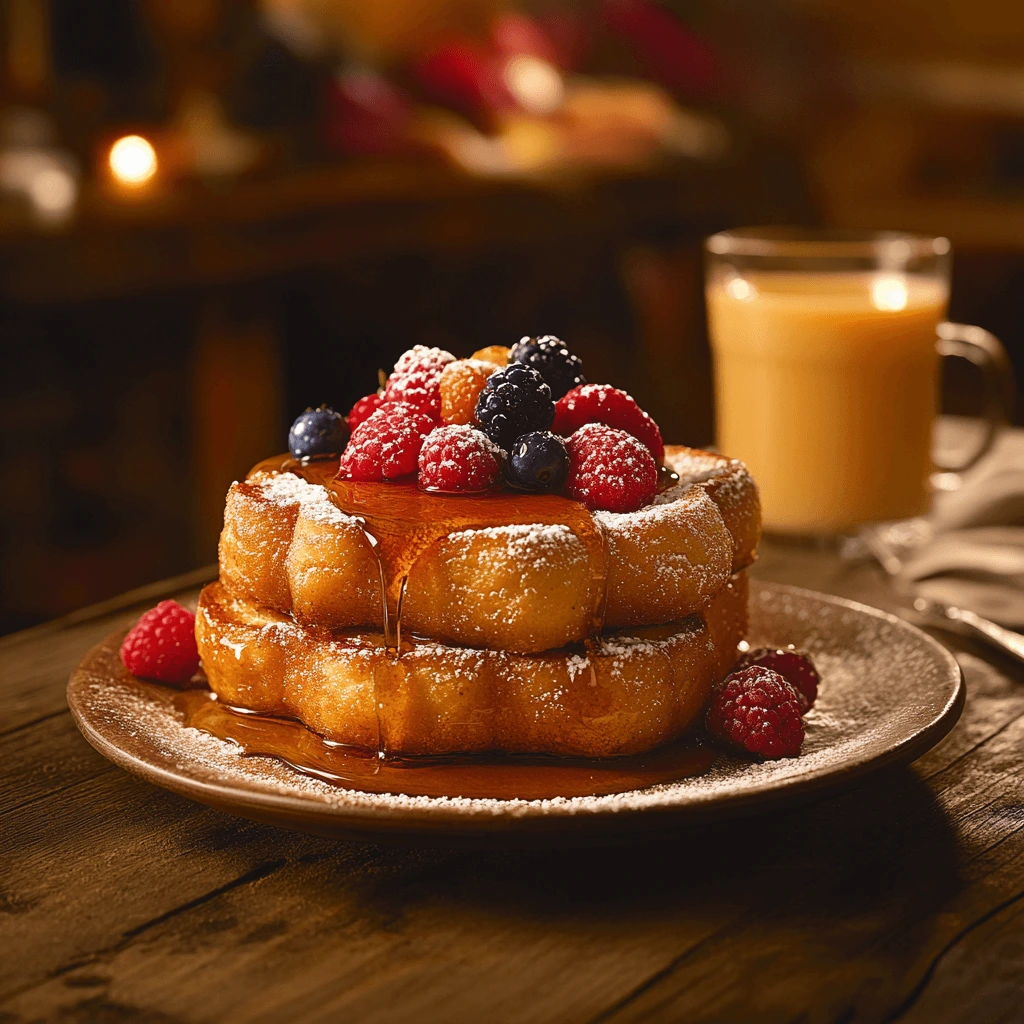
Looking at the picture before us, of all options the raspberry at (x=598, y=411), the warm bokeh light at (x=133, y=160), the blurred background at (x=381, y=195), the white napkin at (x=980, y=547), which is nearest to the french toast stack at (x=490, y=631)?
the raspberry at (x=598, y=411)

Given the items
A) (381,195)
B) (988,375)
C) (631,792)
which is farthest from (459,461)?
(381,195)

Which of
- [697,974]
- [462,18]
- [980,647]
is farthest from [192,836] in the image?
[462,18]

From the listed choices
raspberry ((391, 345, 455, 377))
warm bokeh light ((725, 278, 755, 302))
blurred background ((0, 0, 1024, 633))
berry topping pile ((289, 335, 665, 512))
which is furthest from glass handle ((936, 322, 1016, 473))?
blurred background ((0, 0, 1024, 633))

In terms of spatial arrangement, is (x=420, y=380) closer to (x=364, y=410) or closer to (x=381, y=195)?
(x=364, y=410)

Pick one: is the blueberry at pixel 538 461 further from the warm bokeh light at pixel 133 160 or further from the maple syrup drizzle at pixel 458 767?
the warm bokeh light at pixel 133 160

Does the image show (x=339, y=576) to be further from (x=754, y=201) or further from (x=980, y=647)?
(x=754, y=201)

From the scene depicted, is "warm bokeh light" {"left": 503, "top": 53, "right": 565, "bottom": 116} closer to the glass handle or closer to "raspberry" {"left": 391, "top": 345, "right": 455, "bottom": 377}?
the glass handle
